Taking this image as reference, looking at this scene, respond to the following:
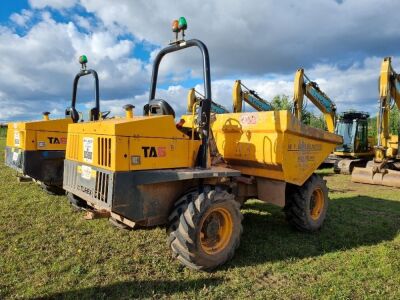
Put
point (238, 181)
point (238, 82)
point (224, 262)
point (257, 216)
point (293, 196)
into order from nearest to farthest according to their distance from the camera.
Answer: point (224, 262) → point (238, 181) → point (293, 196) → point (257, 216) → point (238, 82)

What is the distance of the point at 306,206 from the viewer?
19.5 feet

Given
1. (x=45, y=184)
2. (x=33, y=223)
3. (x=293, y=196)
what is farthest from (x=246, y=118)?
(x=45, y=184)

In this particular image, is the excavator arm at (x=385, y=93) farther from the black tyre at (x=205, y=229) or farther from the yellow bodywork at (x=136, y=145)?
the yellow bodywork at (x=136, y=145)

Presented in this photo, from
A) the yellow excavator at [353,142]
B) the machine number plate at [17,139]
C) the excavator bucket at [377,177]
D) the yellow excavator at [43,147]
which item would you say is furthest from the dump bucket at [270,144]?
the yellow excavator at [353,142]

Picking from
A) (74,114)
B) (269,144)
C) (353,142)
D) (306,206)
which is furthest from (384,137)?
(74,114)

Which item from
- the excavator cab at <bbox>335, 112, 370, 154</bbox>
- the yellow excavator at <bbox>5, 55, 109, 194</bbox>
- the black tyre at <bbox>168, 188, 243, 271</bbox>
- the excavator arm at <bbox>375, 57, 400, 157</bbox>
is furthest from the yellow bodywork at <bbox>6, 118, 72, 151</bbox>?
the excavator cab at <bbox>335, 112, 370, 154</bbox>

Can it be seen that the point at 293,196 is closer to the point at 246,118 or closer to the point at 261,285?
the point at 246,118

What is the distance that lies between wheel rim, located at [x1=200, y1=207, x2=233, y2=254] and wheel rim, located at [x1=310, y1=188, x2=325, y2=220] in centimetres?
224

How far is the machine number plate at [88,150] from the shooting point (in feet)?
A: 14.9

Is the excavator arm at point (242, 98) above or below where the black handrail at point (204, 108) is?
above

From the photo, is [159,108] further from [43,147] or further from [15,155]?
[15,155]

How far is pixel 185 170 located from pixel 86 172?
50.0 inches

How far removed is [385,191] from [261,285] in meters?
8.09

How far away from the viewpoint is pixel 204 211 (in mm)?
4340
